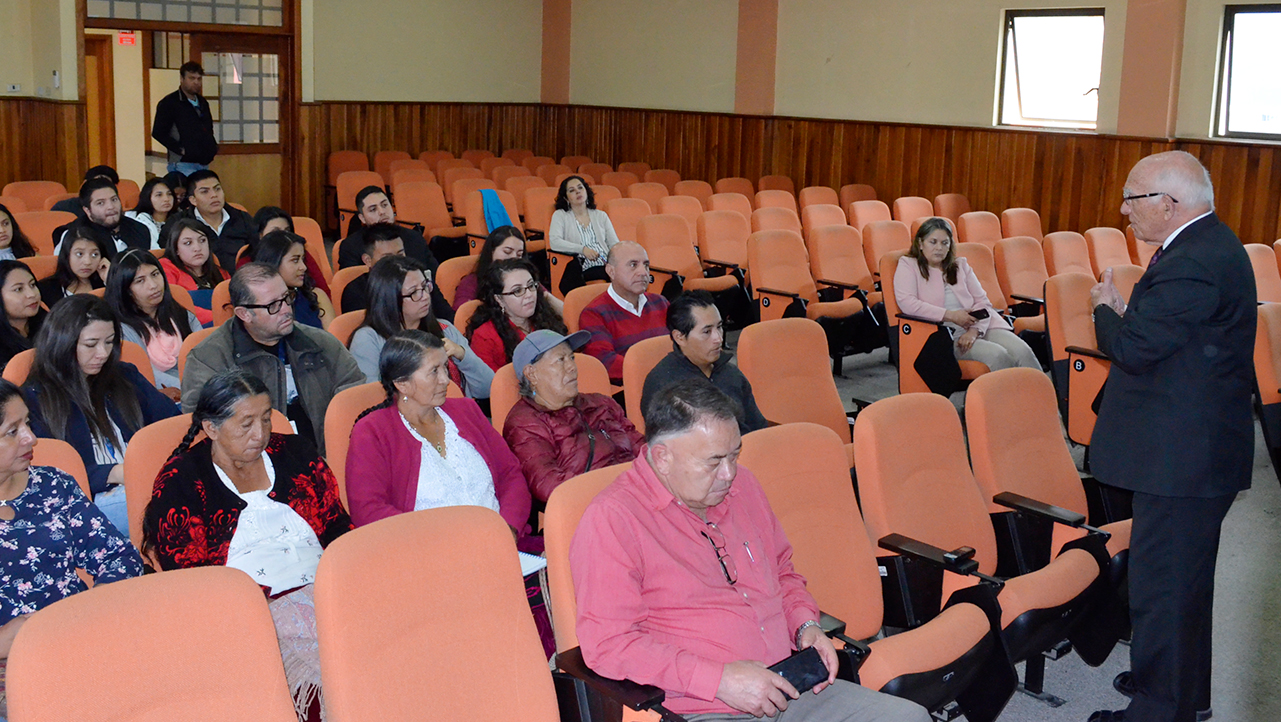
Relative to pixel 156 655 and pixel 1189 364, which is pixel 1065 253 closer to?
pixel 1189 364

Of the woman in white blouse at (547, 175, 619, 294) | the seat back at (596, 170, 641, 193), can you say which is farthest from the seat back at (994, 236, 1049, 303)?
the seat back at (596, 170, 641, 193)

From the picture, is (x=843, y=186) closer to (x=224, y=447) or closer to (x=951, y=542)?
(x=951, y=542)

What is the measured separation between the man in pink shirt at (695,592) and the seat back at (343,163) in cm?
1023

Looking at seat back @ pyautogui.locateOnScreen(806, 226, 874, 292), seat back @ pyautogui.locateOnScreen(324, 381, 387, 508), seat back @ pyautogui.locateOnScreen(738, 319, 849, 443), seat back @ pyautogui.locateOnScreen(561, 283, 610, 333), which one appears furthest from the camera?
seat back @ pyautogui.locateOnScreen(806, 226, 874, 292)

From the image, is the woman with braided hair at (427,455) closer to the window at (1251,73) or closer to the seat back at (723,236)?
the seat back at (723,236)

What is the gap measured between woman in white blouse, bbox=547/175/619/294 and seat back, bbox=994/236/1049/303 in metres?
2.47

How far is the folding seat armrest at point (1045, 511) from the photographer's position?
3.20 meters

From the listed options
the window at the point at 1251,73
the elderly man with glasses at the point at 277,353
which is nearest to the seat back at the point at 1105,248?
the window at the point at 1251,73

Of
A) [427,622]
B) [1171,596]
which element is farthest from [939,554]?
[427,622]

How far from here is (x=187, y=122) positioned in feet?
32.5

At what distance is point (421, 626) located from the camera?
216 centimetres

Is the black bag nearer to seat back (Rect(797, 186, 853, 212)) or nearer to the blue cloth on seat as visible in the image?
the blue cloth on seat

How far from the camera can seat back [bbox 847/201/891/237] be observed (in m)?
9.20

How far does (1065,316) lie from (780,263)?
1996 mm
